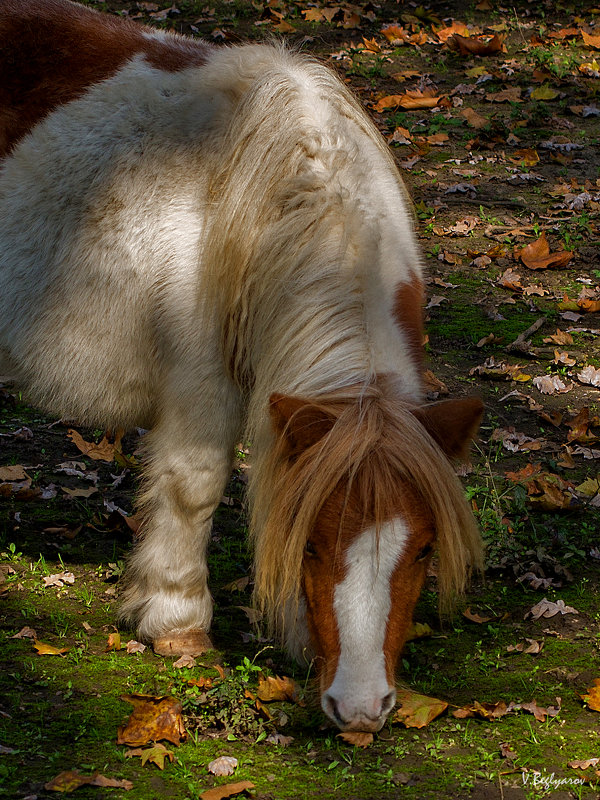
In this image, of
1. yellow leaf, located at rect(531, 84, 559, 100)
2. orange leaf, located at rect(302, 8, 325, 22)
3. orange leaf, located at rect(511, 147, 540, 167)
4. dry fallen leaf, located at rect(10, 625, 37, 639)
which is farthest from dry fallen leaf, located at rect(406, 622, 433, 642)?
orange leaf, located at rect(302, 8, 325, 22)

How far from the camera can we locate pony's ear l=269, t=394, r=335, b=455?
2734 mm

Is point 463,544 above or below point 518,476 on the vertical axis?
above

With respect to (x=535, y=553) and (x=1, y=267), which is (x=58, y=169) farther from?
(x=535, y=553)

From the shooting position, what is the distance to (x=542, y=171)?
322 inches

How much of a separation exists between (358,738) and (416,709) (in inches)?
10.7

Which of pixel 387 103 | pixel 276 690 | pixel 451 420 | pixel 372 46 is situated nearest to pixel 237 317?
pixel 451 420

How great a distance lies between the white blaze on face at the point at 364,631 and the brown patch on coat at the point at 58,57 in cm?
213

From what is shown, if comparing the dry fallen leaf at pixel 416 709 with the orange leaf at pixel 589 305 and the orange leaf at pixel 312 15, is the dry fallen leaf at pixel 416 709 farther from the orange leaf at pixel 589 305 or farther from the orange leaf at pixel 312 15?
the orange leaf at pixel 312 15

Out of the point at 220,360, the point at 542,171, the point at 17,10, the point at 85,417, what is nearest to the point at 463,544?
the point at 220,360

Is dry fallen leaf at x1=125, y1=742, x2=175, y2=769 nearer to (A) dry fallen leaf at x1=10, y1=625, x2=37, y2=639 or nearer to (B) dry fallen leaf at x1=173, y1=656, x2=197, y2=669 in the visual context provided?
(B) dry fallen leaf at x1=173, y1=656, x2=197, y2=669

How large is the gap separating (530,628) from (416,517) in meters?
1.30

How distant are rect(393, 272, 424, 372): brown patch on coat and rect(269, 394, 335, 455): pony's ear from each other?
0.46 meters

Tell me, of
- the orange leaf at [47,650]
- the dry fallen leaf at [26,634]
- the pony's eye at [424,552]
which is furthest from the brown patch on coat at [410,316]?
the dry fallen leaf at [26,634]

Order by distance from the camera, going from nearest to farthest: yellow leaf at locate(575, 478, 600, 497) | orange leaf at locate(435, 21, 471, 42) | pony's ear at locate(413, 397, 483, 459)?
pony's ear at locate(413, 397, 483, 459) < yellow leaf at locate(575, 478, 600, 497) < orange leaf at locate(435, 21, 471, 42)
